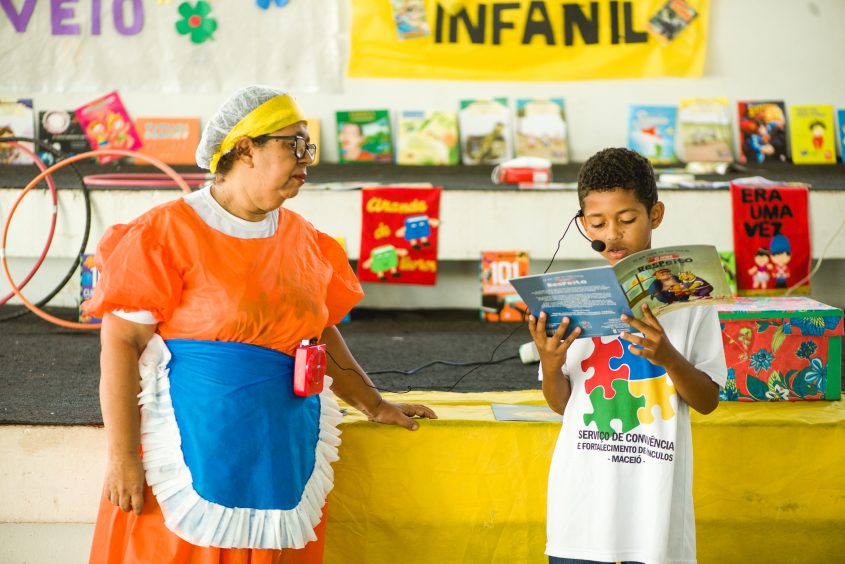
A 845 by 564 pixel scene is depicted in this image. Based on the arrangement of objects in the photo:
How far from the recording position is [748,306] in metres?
2.28

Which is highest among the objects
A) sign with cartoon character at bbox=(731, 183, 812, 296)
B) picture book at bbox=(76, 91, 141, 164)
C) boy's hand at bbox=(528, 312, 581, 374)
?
picture book at bbox=(76, 91, 141, 164)

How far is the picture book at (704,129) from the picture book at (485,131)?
2.61ft

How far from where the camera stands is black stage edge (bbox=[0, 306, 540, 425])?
2.35 meters

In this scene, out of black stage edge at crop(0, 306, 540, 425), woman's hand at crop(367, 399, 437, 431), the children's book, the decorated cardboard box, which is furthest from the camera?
black stage edge at crop(0, 306, 540, 425)

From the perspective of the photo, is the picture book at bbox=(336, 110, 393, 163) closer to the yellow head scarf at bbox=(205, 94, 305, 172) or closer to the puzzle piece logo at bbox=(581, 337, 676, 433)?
the yellow head scarf at bbox=(205, 94, 305, 172)

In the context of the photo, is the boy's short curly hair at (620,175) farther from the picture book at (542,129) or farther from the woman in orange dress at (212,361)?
the picture book at (542,129)

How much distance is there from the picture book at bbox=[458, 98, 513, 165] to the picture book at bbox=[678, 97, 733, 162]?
2.61ft

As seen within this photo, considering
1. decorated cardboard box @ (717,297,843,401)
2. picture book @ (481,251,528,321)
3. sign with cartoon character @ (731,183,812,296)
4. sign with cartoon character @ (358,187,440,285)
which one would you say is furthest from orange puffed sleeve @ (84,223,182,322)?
sign with cartoon character @ (731,183,812,296)

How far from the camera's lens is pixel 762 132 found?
440 cm

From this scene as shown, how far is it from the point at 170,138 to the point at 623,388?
334cm

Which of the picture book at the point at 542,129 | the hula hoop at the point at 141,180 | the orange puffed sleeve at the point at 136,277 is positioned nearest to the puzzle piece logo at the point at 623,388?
the orange puffed sleeve at the point at 136,277

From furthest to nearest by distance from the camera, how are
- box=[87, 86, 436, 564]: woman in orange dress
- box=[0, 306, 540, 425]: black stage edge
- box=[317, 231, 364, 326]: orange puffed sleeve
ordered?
box=[0, 306, 540, 425]: black stage edge < box=[317, 231, 364, 326]: orange puffed sleeve < box=[87, 86, 436, 564]: woman in orange dress

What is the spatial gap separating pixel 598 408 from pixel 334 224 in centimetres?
224

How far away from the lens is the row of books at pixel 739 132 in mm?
4367
